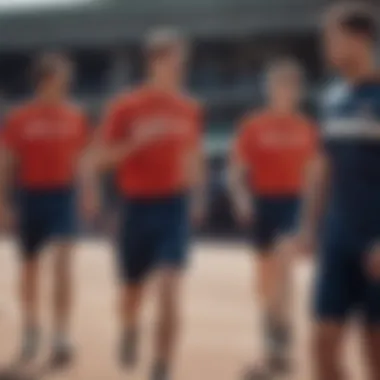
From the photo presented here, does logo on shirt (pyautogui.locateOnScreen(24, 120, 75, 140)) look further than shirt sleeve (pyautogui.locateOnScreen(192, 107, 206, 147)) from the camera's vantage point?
Yes

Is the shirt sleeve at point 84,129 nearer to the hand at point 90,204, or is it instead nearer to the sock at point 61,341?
the hand at point 90,204

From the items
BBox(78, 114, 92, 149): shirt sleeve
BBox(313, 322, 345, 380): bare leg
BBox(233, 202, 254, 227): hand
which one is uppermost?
BBox(78, 114, 92, 149): shirt sleeve

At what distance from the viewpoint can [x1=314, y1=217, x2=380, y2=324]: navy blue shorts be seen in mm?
1404

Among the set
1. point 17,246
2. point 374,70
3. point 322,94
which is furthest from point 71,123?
point 374,70

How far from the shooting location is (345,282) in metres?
1.41

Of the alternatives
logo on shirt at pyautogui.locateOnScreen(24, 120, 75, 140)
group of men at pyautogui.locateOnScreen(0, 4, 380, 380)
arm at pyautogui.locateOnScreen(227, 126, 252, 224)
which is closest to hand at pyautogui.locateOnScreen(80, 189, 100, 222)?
group of men at pyautogui.locateOnScreen(0, 4, 380, 380)

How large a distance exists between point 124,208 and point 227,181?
190 millimetres

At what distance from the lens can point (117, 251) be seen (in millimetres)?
1862

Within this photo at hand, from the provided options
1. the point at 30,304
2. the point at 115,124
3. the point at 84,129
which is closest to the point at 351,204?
the point at 115,124

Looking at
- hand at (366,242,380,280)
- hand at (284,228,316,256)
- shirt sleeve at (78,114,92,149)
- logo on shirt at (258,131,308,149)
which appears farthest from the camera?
shirt sleeve at (78,114,92,149)

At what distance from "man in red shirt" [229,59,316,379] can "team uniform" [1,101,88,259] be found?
0.31 m

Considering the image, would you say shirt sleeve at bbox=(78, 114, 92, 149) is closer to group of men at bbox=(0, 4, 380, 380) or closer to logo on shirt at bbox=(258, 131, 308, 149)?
group of men at bbox=(0, 4, 380, 380)

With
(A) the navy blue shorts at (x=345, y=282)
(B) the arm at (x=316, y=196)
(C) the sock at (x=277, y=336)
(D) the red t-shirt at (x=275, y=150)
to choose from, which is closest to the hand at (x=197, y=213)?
(D) the red t-shirt at (x=275, y=150)

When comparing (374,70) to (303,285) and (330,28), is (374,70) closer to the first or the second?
(330,28)
